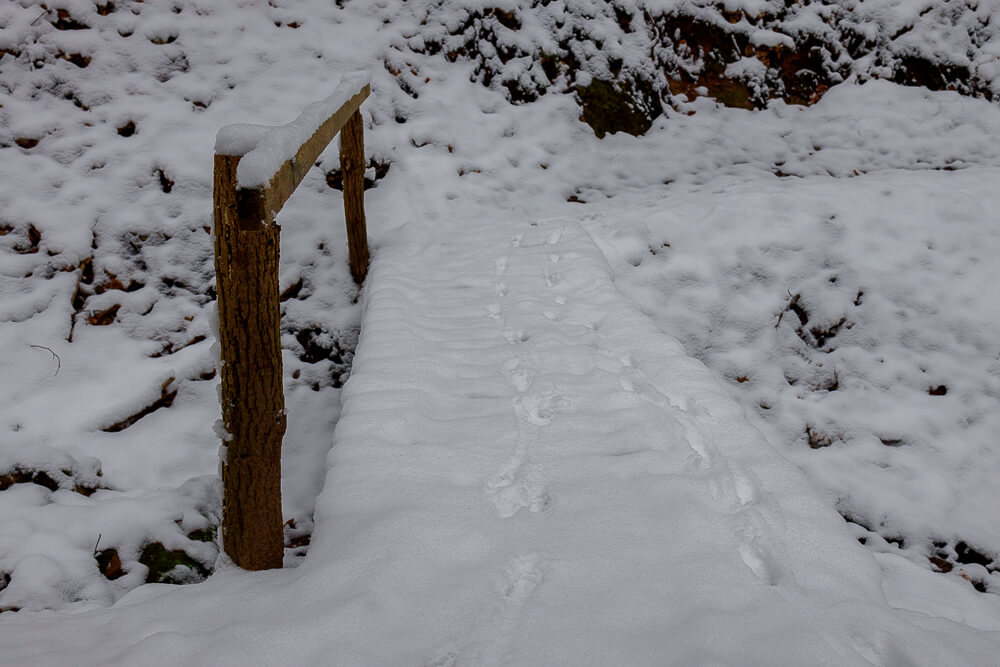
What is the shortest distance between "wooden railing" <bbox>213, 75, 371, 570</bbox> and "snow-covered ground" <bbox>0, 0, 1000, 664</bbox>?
16 centimetres

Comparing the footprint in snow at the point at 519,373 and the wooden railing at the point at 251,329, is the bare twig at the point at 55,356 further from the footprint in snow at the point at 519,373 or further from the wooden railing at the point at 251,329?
the footprint in snow at the point at 519,373

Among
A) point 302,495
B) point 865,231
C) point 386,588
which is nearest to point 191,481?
point 302,495

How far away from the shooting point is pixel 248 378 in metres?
1.71

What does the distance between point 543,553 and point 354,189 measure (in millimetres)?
3114

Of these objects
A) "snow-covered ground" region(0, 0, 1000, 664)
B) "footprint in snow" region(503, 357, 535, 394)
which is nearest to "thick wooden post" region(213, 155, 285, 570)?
Result: "snow-covered ground" region(0, 0, 1000, 664)

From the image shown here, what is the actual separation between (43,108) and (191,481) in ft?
11.6

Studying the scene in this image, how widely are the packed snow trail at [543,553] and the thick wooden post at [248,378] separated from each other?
0.16 m

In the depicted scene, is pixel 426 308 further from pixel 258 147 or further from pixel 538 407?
pixel 258 147

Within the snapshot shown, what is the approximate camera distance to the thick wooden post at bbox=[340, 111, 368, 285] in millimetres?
4008

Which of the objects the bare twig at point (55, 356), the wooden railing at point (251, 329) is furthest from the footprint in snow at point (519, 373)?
the bare twig at point (55, 356)

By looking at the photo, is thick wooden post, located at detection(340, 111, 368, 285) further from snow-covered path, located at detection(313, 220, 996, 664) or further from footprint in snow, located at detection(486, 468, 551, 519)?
footprint in snow, located at detection(486, 468, 551, 519)

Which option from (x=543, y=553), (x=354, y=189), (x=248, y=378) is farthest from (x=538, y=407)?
(x=354, y=189)

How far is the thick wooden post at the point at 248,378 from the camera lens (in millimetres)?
1590

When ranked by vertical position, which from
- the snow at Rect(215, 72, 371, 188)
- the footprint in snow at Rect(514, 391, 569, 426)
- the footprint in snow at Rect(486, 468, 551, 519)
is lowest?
the footprint in snow at Rect(486, 468, 551, 519)
